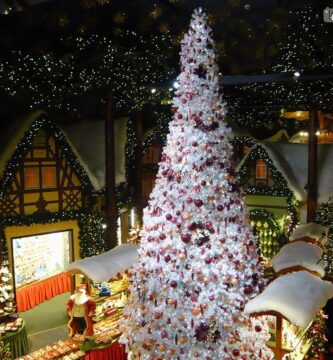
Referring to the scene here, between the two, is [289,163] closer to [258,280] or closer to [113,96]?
[113,96]

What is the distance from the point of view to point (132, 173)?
16.4 meters

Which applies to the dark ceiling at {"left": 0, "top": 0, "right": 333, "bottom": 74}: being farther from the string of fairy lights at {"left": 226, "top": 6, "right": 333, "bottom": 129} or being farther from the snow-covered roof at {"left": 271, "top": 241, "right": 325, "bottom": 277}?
the snow-covered roof at {"left": 271, "top": 241, "right": 325, "bottom": 277}

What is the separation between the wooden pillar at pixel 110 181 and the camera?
1307 centimetres

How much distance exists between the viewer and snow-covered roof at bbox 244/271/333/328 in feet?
21.3

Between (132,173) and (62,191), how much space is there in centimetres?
352

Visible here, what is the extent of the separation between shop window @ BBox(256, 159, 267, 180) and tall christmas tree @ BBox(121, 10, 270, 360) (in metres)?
8.38

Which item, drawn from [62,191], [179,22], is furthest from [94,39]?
[62,191]

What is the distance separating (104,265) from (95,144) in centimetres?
610

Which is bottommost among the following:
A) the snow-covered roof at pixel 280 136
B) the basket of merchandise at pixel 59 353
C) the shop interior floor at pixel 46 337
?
the shop interior floor at pixel 46 337

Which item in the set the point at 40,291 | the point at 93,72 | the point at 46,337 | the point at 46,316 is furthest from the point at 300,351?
the point at 93,72

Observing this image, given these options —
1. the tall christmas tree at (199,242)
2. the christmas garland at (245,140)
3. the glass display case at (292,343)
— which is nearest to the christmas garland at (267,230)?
the christmas garland at (245,140)

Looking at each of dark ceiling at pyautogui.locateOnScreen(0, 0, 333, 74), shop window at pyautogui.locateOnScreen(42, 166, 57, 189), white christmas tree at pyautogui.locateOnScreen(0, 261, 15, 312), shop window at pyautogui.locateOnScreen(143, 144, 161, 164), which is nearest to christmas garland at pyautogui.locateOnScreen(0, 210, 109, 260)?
shop window at pyautogui.locateOnScreen(42, 166, 57, 189)

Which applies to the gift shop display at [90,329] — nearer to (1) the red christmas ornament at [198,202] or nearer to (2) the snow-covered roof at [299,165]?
(1) the red christmas ornament at [198,202]

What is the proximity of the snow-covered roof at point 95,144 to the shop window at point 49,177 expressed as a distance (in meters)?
1.02
